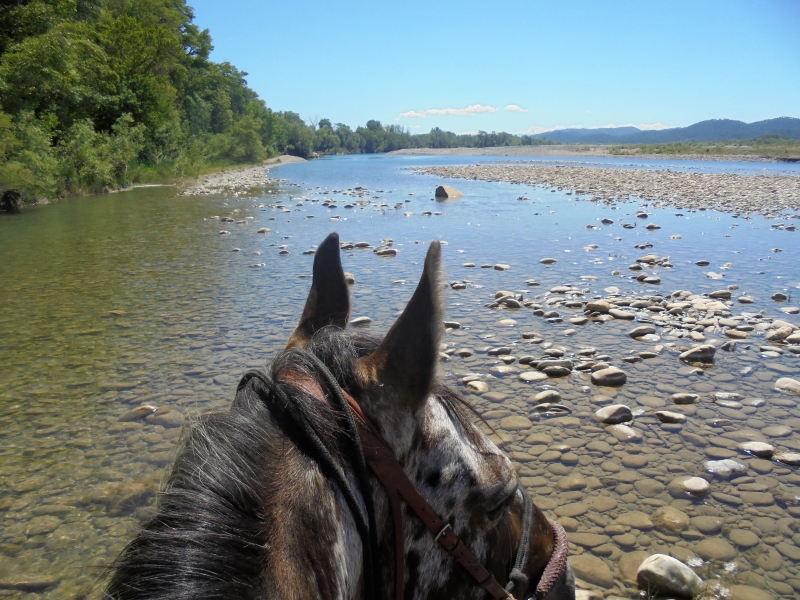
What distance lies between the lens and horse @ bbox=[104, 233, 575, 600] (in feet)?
4.27

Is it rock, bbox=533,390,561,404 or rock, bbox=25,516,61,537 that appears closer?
rock, bbox=25,516,61,537

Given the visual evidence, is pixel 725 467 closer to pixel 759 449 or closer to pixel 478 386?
pixel 759 449

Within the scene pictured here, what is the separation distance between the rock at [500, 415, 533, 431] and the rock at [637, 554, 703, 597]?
2.10m

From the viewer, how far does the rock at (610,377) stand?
6500 millimetres

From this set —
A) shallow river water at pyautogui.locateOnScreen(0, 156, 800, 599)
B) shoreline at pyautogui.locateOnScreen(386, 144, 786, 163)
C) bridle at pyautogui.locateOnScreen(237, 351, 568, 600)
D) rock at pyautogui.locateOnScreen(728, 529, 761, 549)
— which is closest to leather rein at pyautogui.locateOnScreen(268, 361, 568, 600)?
bridle at pyautogui.locateOnScreen(237, 351, 568, 600)

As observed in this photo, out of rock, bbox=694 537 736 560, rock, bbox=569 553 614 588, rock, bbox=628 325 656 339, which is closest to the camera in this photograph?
rock, bbox=569 553 614 588

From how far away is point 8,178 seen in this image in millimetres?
21672

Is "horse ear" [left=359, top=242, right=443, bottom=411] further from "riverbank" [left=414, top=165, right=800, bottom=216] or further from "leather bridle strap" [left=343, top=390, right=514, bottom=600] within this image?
"riverbank" [left=414, top=165, right=800, bottom=216]

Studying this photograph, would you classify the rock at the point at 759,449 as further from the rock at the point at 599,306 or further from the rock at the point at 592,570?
the rock at the point at 599,306

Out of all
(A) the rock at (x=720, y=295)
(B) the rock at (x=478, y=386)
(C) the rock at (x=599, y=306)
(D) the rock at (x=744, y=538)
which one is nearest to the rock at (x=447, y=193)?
(A) the rock at (x=720, y=295)

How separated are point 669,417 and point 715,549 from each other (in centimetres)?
196

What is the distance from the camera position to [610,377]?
21.4 ft

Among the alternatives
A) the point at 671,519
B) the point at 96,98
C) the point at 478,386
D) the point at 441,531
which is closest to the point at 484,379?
the point at 478,386

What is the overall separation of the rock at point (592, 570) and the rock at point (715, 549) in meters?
0.70
